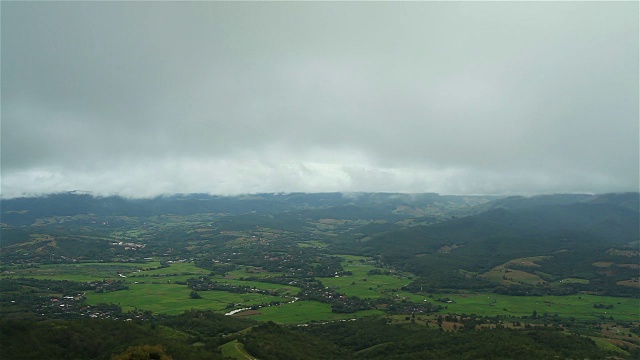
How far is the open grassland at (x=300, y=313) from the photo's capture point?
4882 inches

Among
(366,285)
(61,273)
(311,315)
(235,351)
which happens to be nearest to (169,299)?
(311,315)

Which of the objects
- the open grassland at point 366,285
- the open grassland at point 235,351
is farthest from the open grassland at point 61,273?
the open grassland at point 235,351

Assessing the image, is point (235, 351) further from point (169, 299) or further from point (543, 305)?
point (543, 305)

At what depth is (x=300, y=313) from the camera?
131625mm

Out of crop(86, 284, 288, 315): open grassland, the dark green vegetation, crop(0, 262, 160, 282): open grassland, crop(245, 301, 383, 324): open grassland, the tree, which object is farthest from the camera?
crop(0, 262, 160, 282): open grassland

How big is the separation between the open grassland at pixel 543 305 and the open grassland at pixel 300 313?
37393 millimetres

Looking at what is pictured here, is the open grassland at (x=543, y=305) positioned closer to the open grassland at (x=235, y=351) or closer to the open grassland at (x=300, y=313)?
the open grassland at (x=300, y=313)

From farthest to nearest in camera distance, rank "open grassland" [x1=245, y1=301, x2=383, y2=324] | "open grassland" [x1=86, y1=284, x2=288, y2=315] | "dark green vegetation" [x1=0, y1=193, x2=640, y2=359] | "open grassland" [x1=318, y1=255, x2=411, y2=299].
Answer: "open grassland" [x1=318, y1=255, x2=411, y2=299]
"open grassland" [x1=86, y1=284, x2=288, y2=315]
"open grassland" [x1=245, y1=301, x2=383, y2=324]
"dark green vegetation" [x1=0, y1=193, x2=640, y2=359]

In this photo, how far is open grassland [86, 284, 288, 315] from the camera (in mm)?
136500

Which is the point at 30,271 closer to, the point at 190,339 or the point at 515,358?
the point at 190,339

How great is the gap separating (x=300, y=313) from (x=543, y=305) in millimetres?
93305

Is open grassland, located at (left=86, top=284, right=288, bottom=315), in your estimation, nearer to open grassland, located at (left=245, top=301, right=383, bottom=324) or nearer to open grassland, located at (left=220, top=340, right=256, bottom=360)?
open grassland, located at (left=245, top=301, right=383, bottom=324)

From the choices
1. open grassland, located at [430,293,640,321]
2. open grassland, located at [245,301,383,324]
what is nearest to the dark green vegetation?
open grassland, located at [245,301,383,324]

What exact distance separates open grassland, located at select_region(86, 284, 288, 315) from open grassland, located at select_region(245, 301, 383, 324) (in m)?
11.1
